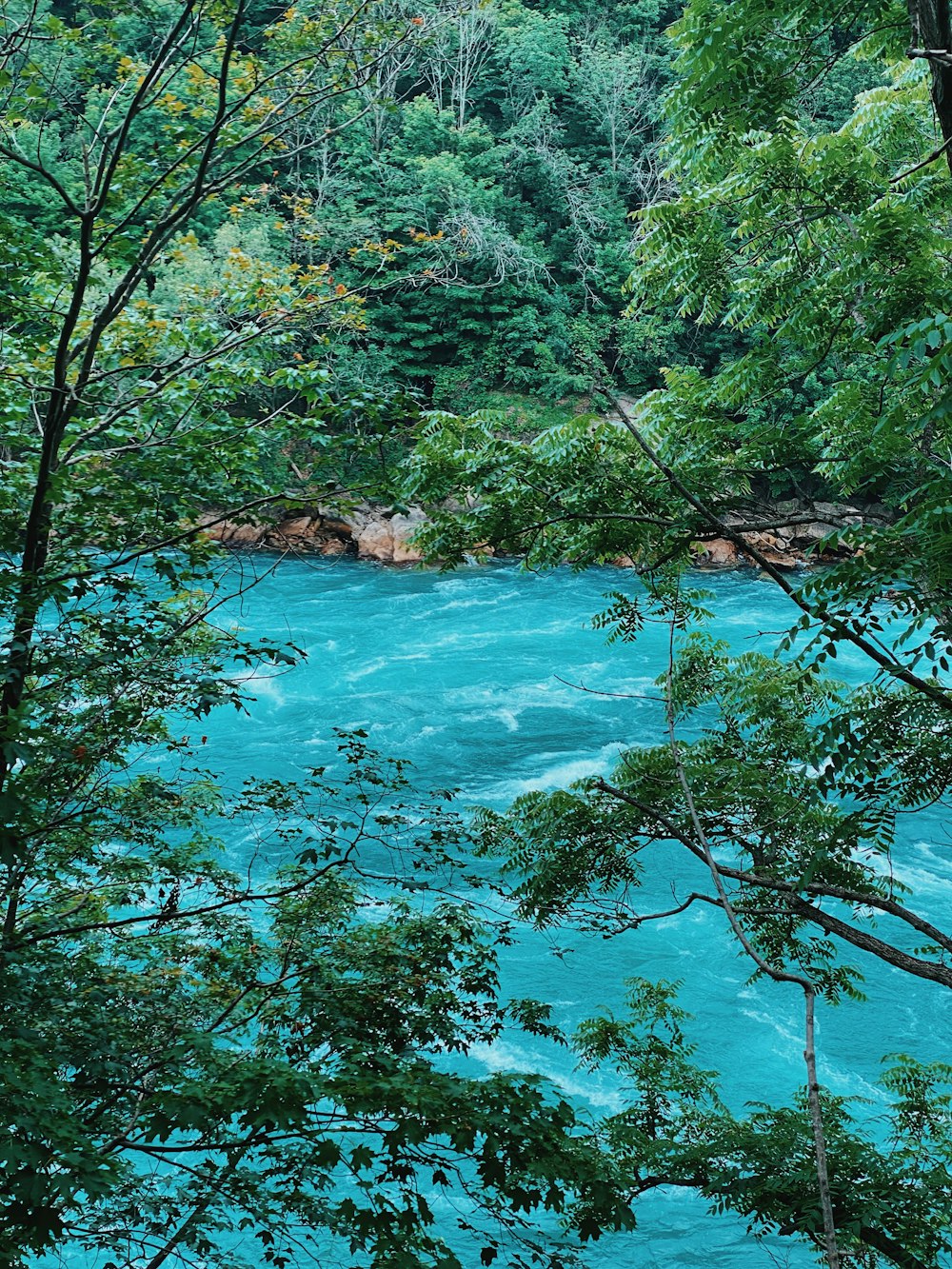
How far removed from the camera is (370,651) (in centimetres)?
1781

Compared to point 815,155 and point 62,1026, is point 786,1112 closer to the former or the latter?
point 62,1026

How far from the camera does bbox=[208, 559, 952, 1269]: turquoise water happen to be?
8.55m

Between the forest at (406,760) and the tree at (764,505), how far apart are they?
0.03m

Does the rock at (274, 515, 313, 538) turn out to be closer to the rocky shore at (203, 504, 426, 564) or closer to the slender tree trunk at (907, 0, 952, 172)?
the rocky shore at (203, 504, 426, 564)

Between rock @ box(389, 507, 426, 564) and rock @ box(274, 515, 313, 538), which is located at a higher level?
rock @ box(274, 515, 313, 538)

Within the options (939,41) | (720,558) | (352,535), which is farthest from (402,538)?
(939,41)

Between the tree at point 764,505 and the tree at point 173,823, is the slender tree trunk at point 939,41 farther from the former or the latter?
the tree at point 173,823

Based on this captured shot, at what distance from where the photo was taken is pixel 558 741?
14398 millimetres

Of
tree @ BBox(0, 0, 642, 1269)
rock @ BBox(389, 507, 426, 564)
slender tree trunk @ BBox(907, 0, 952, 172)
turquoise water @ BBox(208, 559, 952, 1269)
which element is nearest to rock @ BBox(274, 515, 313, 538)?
turquoise water @ BBox(208, 559, 952, 1269)

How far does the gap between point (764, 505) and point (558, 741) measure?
831 centimetres

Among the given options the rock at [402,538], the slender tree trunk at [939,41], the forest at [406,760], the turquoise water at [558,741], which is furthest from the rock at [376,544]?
the slender tree trunk at [939,41]

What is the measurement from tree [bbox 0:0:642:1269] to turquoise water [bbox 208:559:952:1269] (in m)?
0.82

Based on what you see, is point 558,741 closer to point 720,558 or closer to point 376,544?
point 376,544

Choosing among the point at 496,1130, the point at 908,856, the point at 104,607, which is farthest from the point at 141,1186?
the point at 908,856
